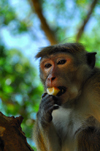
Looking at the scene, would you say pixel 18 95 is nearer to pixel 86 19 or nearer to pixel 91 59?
pixel 91 59

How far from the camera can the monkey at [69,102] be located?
383 centimetres

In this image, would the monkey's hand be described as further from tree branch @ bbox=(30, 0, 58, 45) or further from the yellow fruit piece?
tree branch @ bbox=(30, 0, 58, 45)

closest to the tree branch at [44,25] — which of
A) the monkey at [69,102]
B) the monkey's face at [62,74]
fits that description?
the monkey at [69,102]

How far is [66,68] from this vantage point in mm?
4051

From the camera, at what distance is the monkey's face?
12.3 ft

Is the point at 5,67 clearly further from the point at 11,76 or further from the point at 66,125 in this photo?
the point at 66,125

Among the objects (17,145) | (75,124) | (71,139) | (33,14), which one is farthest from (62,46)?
(33,14)

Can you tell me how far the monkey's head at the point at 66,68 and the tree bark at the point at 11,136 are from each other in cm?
104

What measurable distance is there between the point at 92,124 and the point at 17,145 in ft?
5.82

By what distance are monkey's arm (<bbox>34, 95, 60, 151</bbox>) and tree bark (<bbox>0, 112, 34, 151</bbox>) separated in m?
0.96

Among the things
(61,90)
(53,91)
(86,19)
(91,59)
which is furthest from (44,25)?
(53,91)

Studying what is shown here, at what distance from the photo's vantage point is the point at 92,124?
3.98 meters

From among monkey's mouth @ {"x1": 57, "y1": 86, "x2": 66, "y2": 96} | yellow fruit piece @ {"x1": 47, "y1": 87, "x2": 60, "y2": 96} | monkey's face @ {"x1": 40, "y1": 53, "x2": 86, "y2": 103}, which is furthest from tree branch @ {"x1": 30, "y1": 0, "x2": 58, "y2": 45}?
yellow fruit piece @ {"x1": 47, "y1": 87, "x2": 60, "y2": 96}

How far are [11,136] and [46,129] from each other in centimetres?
142
